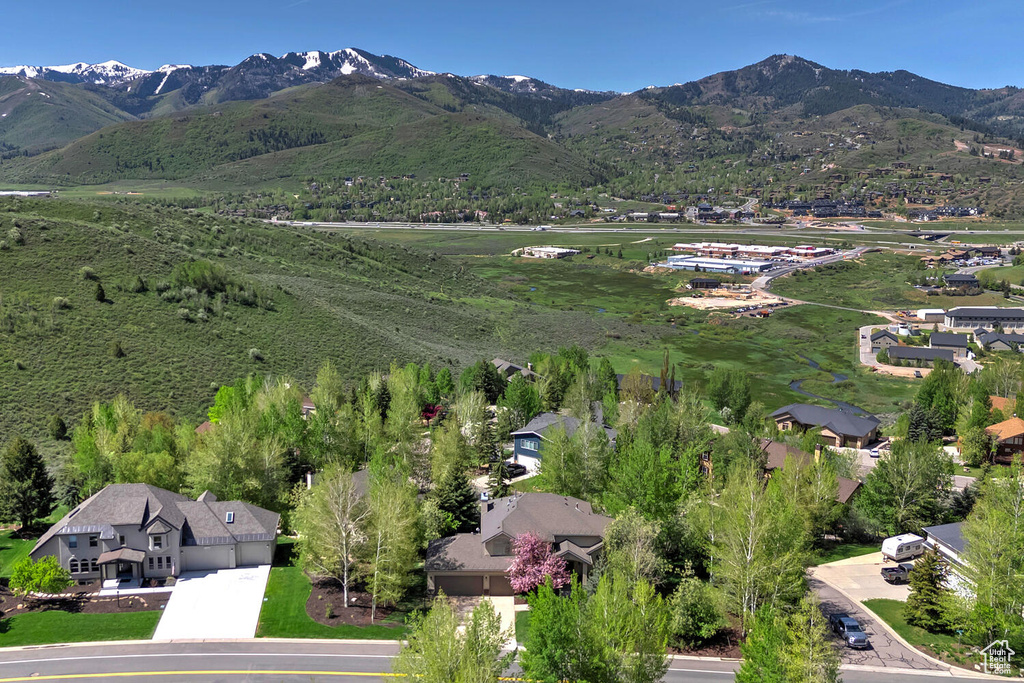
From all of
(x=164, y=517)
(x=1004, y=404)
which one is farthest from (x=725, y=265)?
(x=164, y=517)

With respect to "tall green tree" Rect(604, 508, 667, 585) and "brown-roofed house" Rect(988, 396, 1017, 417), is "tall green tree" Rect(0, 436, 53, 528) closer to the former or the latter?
"tall green tree" Rect(604, 508, 667, 585)

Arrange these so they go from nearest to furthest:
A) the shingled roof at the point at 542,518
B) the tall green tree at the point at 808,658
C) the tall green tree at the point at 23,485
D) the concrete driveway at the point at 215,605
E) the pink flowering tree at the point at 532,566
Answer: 1. the tall green tree at the point at 808,658
2. the concrete driveway at the point at 215,605
3. the pink flowering tree at the point at 532,566
4. the shingled roof at the point at 542,518
5. the tall green tree at the point at 23,485

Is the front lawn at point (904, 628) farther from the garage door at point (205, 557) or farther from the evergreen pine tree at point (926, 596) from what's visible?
the garage door at point (205, 557)

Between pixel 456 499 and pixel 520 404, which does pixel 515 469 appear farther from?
pixel 456 499

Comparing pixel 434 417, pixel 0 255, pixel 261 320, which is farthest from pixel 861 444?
pixel 0 255

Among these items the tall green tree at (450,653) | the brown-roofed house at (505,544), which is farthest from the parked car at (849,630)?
the tall green tree at (450,653)

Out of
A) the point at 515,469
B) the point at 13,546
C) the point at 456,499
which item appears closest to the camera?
the point at 13,546

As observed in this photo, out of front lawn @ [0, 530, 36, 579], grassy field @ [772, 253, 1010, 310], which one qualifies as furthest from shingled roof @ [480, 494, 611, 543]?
grassy field @ [772, 253, 1010, 310]
